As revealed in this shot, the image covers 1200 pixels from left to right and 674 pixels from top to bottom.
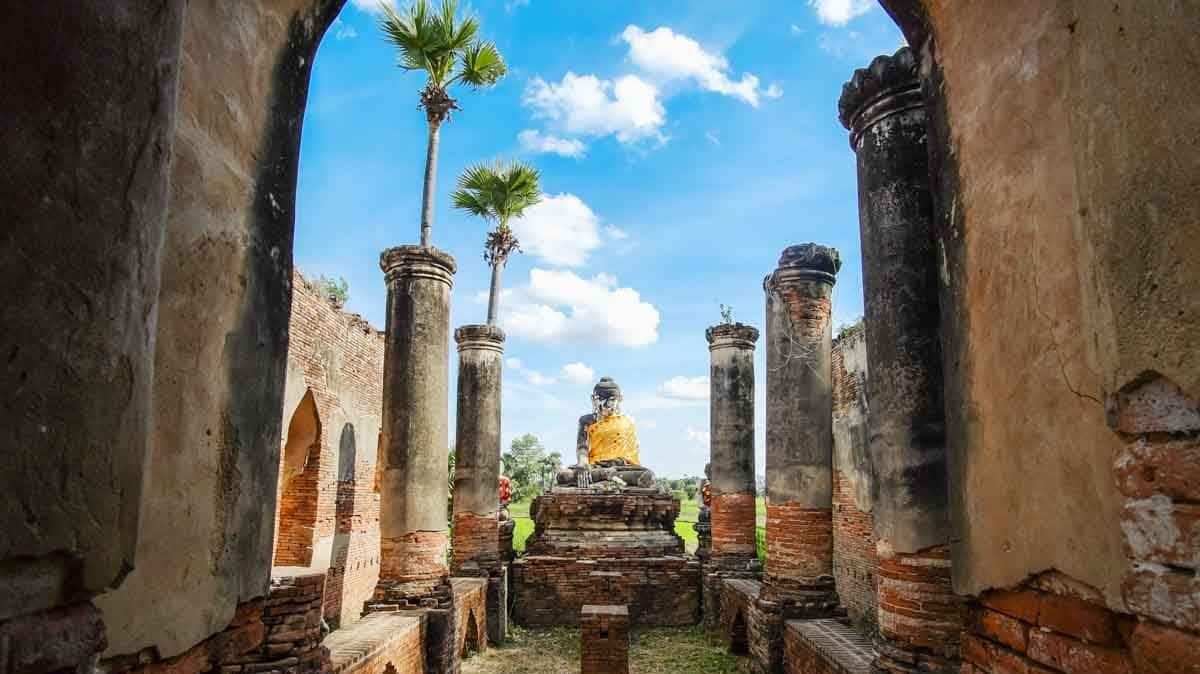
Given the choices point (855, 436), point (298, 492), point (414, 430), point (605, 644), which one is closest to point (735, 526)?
point (855, 436)

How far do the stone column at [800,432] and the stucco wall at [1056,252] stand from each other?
17.8 ft

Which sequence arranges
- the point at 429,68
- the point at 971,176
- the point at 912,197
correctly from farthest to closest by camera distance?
the point at 429,68
the point at 912,197
the point at 971,176

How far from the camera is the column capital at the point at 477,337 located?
45.7 feet

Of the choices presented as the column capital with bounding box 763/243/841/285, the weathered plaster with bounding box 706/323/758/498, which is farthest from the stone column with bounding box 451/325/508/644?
the column capital with bounding box 763/243/841/285

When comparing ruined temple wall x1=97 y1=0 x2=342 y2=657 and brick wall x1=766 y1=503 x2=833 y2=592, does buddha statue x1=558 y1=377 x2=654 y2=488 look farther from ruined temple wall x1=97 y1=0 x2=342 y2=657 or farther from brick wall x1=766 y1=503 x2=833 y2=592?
ruined temple wall x1=97 y1=0 x2=342 y2=657

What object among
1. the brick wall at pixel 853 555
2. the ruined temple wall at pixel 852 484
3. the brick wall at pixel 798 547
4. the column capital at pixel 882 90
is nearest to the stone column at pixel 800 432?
the brick wall at pixel 798 547

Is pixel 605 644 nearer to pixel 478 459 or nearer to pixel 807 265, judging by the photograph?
pixel 807 265

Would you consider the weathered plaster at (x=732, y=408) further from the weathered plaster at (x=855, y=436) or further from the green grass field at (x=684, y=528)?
the green grass field at (x=684, y=528)

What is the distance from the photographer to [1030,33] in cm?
264

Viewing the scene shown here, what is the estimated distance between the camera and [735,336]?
13.1m

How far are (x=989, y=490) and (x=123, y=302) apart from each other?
115 inches

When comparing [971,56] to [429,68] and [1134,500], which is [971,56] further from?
[429,68]

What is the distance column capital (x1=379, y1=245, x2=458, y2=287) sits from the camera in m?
8.70

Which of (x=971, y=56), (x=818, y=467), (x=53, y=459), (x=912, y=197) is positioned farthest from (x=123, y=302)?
(x=818, y=467)
